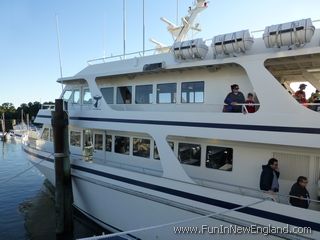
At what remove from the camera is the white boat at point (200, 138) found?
281 inches

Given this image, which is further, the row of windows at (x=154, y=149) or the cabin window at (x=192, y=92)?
the cabin window at (x=192, y=92)

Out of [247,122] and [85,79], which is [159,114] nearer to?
[247,122]

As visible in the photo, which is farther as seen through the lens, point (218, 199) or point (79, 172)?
point (79, 172)

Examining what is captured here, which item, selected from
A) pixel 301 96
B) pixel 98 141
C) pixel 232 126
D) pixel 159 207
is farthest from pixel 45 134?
pixel 301 96

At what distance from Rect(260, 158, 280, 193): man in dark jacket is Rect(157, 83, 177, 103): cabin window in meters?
3.63

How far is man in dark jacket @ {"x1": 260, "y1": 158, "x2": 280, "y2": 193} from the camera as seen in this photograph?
23.4ft

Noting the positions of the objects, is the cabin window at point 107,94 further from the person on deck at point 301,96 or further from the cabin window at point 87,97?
the person on deck at point 301,96

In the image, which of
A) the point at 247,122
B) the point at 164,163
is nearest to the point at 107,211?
the point at 164,163

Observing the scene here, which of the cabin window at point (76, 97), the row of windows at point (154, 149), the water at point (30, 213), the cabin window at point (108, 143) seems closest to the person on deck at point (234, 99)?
the row of windows at point (154, 149)

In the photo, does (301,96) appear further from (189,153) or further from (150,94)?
(150,94)

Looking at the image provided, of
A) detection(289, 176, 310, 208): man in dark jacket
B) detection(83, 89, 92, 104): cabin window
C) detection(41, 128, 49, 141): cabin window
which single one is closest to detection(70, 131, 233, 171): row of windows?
detection(83, 89, 92, 104): cabin window

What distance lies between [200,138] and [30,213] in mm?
9370

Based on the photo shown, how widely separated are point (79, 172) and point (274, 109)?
275 inches

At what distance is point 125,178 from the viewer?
9641 millimetres
